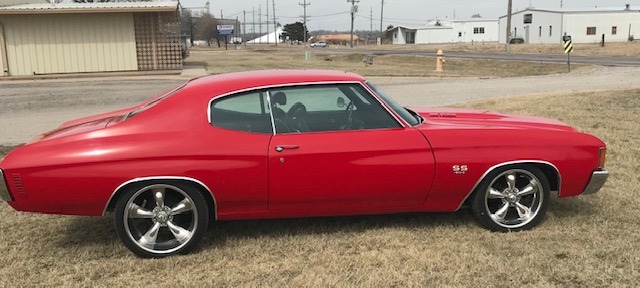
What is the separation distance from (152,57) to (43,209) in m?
20.4

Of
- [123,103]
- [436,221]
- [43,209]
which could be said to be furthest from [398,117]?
[123,103]

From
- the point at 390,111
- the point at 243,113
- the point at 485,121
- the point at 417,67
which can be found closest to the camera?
the point at 243,113

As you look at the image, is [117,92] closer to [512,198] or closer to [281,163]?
[281,163]

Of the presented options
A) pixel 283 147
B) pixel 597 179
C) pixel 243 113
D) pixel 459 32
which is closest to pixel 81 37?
pixel 243 113

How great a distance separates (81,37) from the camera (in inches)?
Answer: 859

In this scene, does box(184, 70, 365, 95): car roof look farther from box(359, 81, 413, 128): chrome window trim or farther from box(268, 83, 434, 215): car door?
box(359, 81, 413, 128): chrome window trim

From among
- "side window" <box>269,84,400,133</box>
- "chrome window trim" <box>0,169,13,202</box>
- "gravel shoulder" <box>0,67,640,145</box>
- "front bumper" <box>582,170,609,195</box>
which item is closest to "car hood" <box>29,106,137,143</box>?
"chrome window trim" <box>0,169,13,202</box>

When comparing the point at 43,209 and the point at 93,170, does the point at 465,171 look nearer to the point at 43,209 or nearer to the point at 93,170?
the point at 93,170

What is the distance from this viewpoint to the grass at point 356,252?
3521 mm

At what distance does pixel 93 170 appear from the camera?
3.66 m

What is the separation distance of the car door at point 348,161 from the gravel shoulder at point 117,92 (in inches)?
249

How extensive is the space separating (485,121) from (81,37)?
68.4ft

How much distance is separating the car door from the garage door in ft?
65.9

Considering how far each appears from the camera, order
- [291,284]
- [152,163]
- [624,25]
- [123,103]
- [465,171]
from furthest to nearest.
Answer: [624,25] → [123,103] → [465,171] → [152,163] → [291,284]
